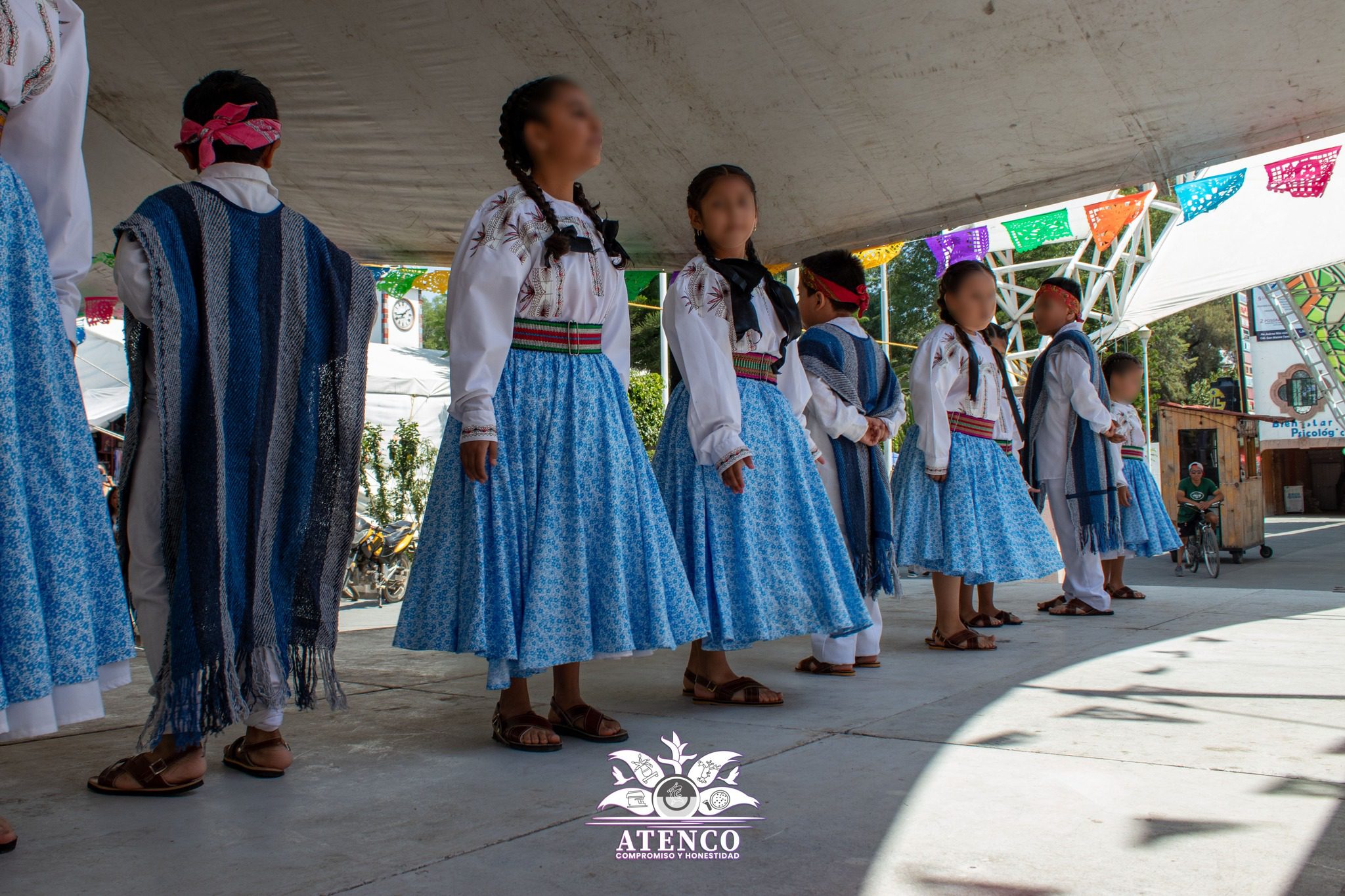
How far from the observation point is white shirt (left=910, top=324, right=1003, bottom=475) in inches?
179

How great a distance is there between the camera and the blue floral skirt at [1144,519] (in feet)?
23.9

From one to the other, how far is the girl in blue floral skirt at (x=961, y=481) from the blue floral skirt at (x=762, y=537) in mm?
1232

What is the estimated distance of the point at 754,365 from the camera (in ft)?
11.6

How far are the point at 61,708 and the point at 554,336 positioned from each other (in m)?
1.52

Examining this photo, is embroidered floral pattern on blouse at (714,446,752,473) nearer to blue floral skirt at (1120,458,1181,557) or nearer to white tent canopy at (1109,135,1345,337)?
blue floral skirt at (1120,458,1181,557)

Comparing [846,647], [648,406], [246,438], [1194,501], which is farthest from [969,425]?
[648,406]

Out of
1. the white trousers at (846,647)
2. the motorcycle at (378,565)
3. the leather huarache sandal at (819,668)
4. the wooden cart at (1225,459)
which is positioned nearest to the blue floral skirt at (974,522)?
the white trousers at (846,647)

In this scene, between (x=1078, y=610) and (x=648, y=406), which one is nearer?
(x=1078, y=610)

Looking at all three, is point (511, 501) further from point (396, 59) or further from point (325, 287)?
point (396, 59)

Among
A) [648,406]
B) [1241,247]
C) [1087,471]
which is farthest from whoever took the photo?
[648,406]

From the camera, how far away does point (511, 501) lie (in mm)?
2719

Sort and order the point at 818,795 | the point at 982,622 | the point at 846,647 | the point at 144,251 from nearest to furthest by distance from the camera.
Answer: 1. the point at 818,795
2. the point at 144,251
3. the point at 846,647
4. the point at 982,622

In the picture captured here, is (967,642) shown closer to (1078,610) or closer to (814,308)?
(814,308)

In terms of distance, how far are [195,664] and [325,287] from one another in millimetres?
929
